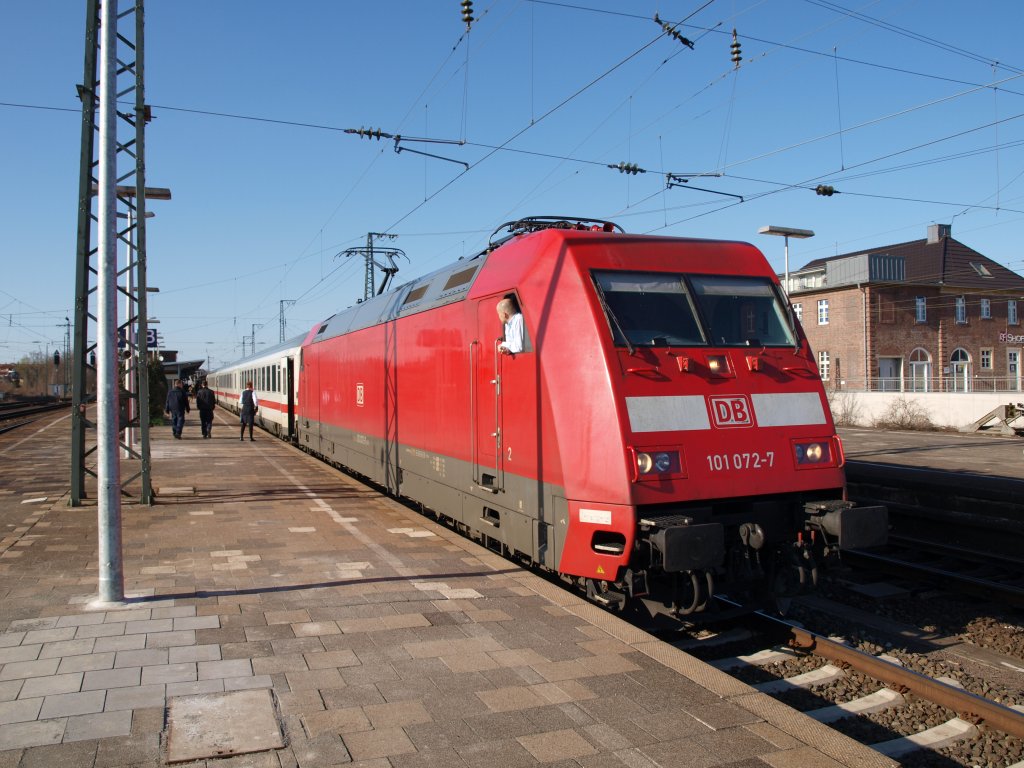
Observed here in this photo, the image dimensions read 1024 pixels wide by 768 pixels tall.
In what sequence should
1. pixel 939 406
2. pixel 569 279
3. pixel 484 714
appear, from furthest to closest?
1. pixel 939 406
2. pixel 569 279
3. pixel 484 714

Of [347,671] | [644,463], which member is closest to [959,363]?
[644,463]

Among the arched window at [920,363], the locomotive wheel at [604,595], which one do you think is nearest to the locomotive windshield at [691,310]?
the locomotive wheel at [604,595]

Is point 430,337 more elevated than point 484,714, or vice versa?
point 430,337

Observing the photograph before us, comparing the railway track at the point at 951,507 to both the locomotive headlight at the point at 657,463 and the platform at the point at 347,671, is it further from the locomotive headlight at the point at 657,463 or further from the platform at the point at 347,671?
the platform at the point at 347,671

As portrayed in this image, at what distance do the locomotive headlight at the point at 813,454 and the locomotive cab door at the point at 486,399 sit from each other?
102 inches

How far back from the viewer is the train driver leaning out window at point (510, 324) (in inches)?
283

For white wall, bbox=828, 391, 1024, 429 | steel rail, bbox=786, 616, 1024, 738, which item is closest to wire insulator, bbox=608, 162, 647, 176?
steel rail, bbox=786, 616, 1024, 738

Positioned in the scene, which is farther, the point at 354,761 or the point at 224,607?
the point at 224,607

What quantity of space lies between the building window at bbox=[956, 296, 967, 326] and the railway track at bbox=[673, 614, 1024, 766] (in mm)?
44683

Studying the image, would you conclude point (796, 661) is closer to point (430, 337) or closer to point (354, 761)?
point (354, 761)


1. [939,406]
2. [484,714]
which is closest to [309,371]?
[484,714]

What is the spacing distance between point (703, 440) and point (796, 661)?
71.3 inches

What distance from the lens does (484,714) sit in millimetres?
4434

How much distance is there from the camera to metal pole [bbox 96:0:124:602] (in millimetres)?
6547
